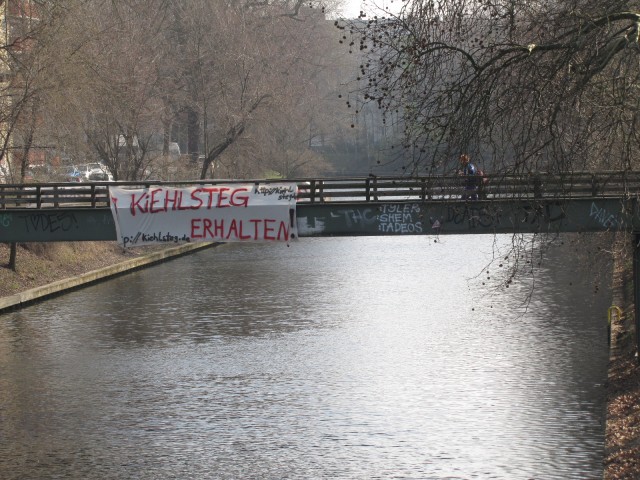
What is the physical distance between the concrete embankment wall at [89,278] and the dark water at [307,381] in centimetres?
50

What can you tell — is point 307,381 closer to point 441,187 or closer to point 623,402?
point 623,402

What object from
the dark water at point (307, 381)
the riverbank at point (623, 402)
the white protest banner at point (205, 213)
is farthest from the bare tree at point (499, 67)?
the white protest banner at point (205, 213)

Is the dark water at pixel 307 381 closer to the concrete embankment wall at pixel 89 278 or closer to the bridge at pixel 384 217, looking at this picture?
the concrete embankment wall at pixel 89 278

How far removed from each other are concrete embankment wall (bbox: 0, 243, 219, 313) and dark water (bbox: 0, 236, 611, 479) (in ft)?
1.64

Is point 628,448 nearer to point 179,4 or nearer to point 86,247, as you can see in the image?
point 86,247

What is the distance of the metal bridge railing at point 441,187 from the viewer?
14117 mm

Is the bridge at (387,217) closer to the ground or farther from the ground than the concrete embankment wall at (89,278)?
farther from the ground

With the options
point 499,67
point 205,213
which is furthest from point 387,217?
point 499,67

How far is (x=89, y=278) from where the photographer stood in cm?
3844

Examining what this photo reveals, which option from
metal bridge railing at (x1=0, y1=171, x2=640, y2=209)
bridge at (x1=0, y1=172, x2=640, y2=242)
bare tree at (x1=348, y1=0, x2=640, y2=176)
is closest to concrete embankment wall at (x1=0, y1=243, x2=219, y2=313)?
metal bridge railing at (x1=0, y1=171, x2=640, y2=209)

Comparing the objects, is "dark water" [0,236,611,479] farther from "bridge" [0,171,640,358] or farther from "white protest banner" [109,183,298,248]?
"white protest banner" [109,183,298,248]

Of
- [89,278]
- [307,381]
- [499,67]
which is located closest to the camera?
[499,67]

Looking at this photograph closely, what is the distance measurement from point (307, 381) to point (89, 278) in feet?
57.7

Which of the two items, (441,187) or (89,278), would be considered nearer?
(441,187)
